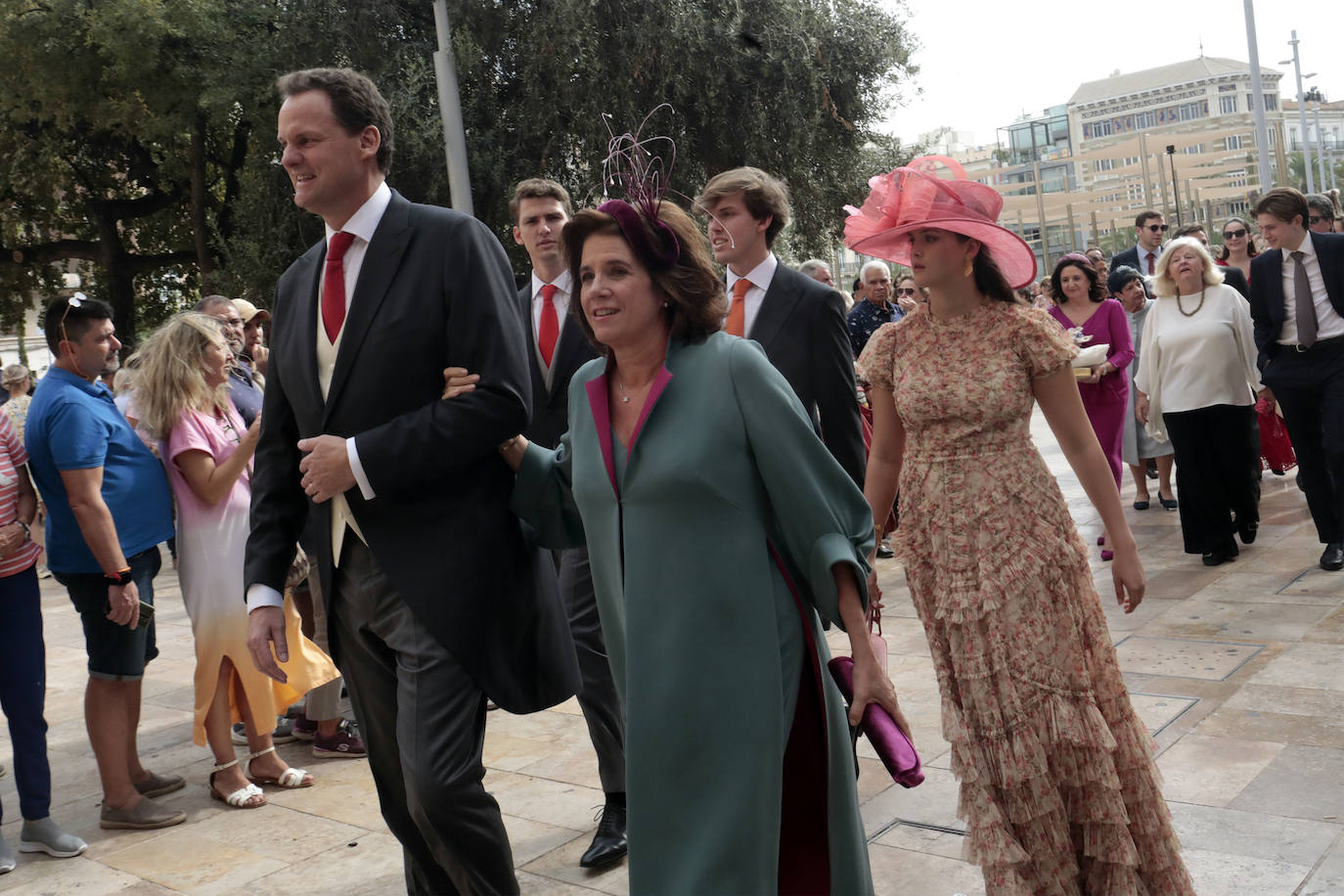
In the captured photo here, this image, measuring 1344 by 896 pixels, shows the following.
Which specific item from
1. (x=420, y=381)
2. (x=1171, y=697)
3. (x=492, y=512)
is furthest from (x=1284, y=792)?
(x=420, y=381)

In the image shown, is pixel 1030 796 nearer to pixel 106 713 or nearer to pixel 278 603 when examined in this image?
pixel 278 603

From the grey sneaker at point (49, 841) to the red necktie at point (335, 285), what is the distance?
2.84 metres

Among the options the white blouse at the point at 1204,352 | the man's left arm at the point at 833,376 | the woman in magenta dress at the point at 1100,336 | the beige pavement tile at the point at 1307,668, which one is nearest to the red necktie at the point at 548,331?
the man's left arm at the point at 833,376

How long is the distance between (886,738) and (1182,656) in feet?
12.7

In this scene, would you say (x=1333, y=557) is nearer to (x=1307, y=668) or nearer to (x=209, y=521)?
(x=1307, y=668)

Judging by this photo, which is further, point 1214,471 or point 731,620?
point 1214,471

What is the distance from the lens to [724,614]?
245 cm

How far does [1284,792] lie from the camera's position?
400cm

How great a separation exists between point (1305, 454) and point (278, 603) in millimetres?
6472

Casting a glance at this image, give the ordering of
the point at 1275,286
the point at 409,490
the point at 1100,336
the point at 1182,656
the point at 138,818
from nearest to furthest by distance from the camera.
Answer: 1. the point at 409,490
2. the point at 138,818
3. the point at 1182,656
4. the point at 1275,286
5. the point at 1100,336

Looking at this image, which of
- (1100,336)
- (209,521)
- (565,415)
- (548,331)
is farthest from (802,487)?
(1100,336)

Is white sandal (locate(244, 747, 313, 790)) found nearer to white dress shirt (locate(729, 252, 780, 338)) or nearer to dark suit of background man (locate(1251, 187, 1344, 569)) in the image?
white dress shirt (locate(729, 252, 780, 338))

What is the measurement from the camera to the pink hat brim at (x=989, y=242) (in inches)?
140

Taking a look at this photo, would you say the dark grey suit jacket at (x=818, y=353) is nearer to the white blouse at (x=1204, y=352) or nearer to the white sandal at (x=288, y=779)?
the white sandal at (x=288, y=779)
